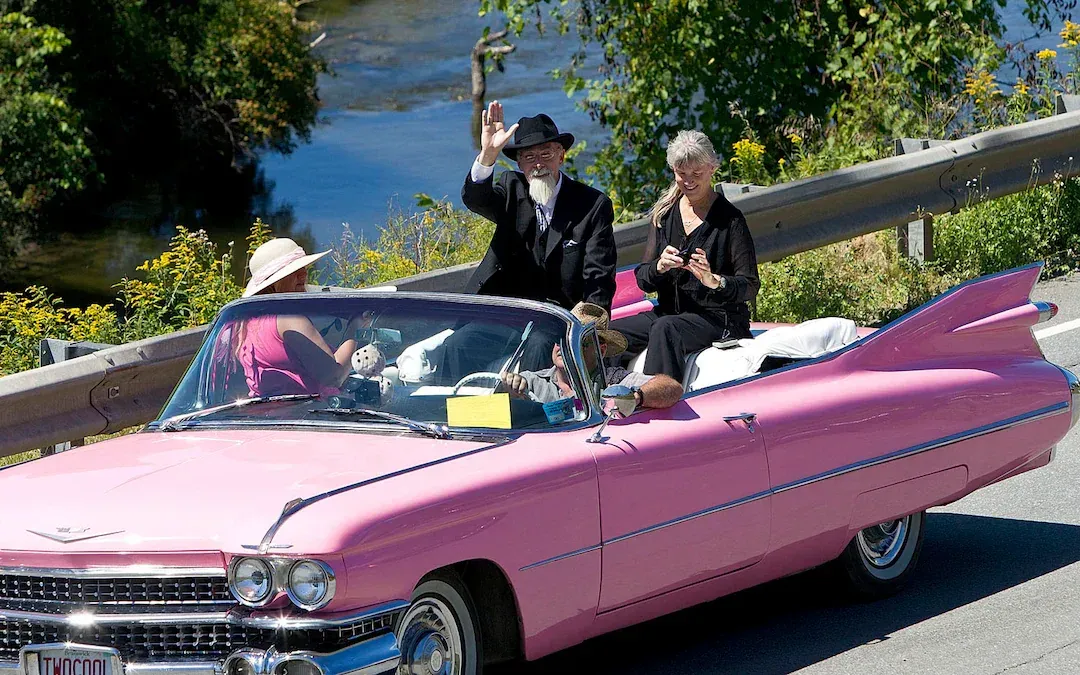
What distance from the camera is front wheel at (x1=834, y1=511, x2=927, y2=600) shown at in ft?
19.3

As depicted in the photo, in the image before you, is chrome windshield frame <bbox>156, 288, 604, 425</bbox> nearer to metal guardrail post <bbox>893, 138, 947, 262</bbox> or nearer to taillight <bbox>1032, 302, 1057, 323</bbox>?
taillight <bbox>1032, 302, 1057, 323</bbox>

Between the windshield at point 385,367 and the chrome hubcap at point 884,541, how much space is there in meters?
1.52

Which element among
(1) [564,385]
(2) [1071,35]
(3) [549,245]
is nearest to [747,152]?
(2) [1071,35]

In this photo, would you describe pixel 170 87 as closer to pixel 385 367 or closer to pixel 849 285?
pixel 849 285

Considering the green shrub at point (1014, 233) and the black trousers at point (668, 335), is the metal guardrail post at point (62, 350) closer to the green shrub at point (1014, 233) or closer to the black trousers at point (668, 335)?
the black trousers at point (668, 335)

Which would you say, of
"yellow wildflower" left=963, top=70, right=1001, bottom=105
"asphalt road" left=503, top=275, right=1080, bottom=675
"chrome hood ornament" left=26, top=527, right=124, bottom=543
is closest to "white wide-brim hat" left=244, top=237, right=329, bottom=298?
"asphalt road" left=503, top=275, right=1080, bottom=675

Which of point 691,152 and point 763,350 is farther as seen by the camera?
point 691,152

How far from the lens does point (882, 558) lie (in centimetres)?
602

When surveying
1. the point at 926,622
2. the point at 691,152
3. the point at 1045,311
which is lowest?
the point at 926,622

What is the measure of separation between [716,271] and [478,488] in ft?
8.50

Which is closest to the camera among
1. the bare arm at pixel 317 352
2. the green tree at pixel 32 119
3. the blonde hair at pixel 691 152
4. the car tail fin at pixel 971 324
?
the bare arm at pixel 317 352

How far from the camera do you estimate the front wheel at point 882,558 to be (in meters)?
5.87

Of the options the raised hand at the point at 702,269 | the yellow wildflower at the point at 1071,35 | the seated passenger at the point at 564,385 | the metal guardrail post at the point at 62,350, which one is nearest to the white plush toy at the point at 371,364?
the seated passenger at the point at 564,385

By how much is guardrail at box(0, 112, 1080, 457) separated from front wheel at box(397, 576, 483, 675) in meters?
2.71
